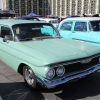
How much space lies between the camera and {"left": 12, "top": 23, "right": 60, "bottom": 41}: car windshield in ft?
15.3

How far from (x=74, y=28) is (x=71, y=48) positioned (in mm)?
3819

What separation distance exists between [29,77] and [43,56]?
76cm

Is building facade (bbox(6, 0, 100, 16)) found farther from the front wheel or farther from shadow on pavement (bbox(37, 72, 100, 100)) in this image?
the front wheel

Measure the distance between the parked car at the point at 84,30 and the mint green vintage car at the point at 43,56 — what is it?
2091mm

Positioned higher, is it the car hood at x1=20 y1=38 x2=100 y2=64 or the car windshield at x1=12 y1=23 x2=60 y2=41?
the car windshield at x1=12 y1=23 x2=60 y2=41

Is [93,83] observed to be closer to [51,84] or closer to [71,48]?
[71,48]

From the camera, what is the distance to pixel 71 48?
4043mm

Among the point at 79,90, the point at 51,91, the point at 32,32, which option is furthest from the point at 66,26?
the point at 51,91

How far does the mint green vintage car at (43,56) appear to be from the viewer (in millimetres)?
3430

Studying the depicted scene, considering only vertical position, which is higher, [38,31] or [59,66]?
[38,31]

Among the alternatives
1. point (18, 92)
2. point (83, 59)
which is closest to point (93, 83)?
point (83, 59)

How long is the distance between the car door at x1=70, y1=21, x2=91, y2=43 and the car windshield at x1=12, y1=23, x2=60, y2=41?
→ 2.06 m

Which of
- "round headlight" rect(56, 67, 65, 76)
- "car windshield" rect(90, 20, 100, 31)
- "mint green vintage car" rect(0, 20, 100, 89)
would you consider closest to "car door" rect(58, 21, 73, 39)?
"car windshield" rect(90, 20, 100, 31)

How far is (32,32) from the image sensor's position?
4.86 meters
